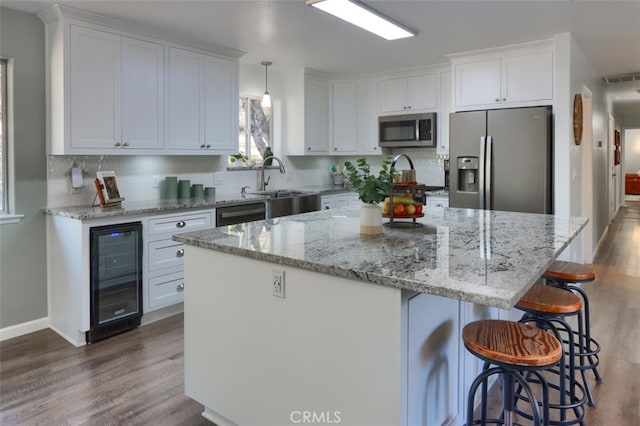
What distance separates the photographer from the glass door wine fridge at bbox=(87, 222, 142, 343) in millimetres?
3221

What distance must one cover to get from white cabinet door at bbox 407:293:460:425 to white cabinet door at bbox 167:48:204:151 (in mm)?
2995

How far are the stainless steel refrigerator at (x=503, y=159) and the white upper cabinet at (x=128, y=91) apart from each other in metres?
2.39

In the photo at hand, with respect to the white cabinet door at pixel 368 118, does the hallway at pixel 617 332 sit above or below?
below

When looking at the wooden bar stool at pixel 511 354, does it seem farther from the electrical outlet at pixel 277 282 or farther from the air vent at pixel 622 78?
the air vent at pixel 622 78

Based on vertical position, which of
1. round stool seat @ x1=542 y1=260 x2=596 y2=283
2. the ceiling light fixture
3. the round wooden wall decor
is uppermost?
the ceiling light fixture

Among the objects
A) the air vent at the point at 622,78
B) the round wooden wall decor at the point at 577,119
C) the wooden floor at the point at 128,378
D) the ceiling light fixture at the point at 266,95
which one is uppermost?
the air vent at the point at 622,78

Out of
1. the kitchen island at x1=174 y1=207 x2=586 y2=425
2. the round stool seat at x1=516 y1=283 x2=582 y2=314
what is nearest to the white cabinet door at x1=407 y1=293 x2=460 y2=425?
the kitchen island at x1=174 y1=207 x2=586 y2=425

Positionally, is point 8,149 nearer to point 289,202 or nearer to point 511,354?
point 289,202

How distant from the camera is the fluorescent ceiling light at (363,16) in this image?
8.68ft

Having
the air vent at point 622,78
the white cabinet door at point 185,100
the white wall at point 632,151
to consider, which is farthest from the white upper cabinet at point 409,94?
the white wall at point 632,151

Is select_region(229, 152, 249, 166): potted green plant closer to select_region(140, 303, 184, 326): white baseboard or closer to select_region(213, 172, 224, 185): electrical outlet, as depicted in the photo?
select_region(213, 172, 224, 185): electrical outlet

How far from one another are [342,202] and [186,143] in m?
2.26

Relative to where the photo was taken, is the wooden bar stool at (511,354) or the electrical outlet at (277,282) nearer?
the wooden bar stool at (511,354)

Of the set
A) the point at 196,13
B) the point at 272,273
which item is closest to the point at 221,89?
the point at 196,13
